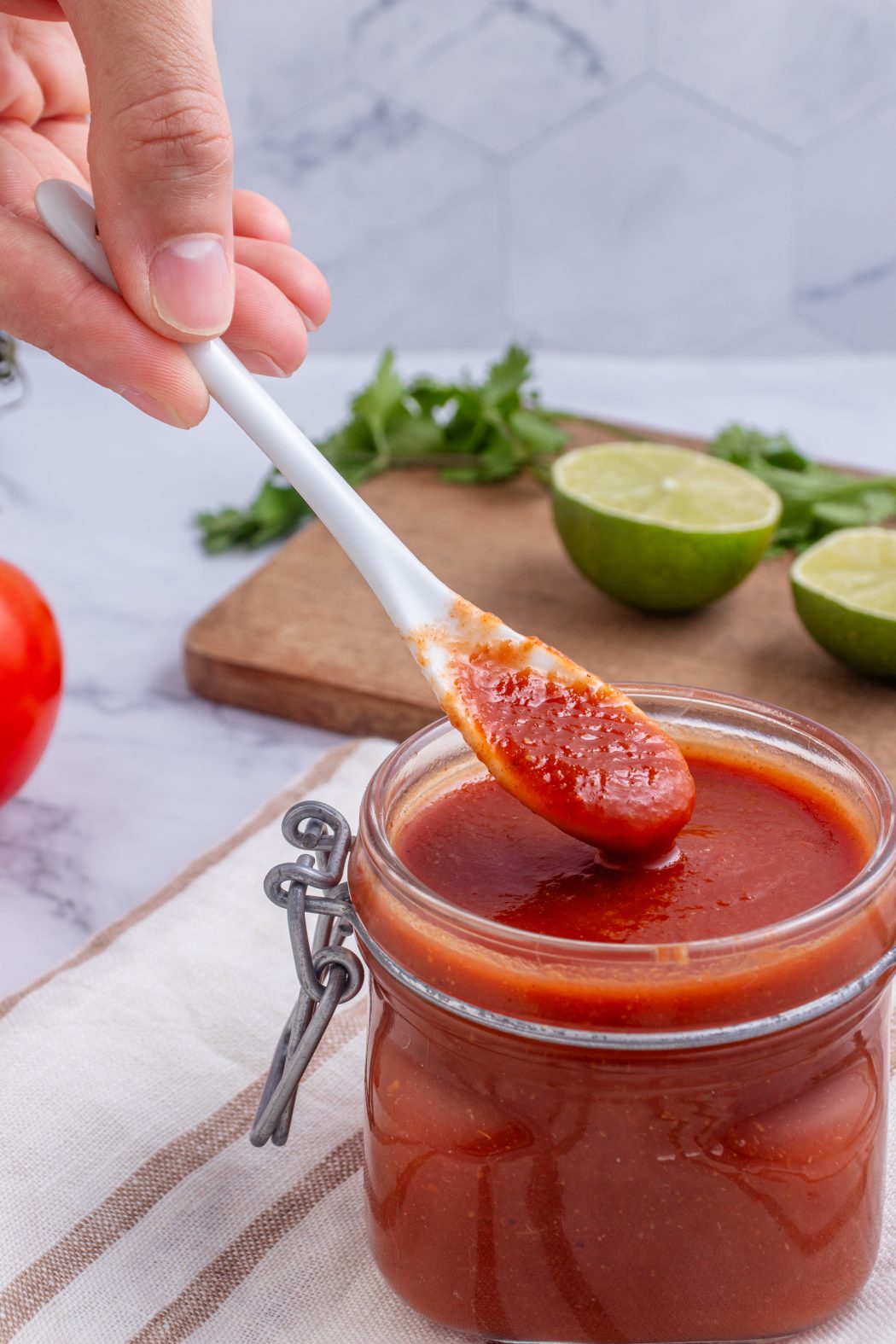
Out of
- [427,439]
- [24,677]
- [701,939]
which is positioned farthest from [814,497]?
[701,939]

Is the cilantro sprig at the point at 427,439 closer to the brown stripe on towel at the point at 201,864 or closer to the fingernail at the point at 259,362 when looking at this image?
the brown stripe on towel at the point at 201,864

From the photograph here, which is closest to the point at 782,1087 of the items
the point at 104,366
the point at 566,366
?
the point at 104,366

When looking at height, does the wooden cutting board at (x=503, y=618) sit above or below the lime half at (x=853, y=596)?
below

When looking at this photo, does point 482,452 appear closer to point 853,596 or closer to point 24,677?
point 853,596

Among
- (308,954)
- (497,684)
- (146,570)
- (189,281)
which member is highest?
(189,281)

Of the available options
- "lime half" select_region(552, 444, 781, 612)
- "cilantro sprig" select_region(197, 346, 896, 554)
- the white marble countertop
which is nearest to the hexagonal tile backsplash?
the white marble countertop

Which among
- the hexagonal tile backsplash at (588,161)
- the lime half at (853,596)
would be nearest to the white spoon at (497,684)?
the lime half at (853,596)
